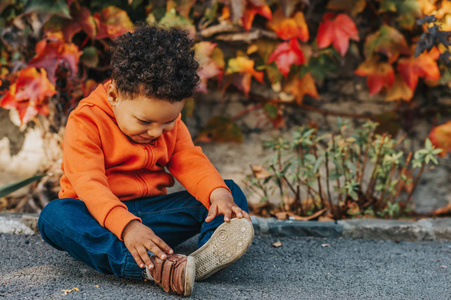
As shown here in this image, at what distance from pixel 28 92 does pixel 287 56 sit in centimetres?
129

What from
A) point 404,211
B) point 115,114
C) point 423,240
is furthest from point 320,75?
point 115,114

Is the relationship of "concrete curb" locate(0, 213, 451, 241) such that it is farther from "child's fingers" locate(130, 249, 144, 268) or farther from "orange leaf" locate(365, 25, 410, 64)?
"orange leaf" locate(365, 25, 410, 64)

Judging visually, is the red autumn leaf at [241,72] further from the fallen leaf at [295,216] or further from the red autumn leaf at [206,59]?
the fallen leaf at [295,216]

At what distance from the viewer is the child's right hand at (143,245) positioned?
139 centimetres

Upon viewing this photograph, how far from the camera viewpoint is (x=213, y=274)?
5.23ft

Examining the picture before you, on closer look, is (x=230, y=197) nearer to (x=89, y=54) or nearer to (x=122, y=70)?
(x=122, y=70)

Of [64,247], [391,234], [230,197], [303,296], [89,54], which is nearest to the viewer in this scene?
[303,296]

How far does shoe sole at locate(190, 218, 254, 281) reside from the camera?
1.47 m

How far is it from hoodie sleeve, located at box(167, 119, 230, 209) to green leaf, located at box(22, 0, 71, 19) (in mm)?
916

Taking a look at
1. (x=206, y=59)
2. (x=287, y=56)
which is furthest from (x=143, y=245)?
(x=287, y=56)

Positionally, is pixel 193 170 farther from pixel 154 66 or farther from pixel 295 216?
pixel 295 216

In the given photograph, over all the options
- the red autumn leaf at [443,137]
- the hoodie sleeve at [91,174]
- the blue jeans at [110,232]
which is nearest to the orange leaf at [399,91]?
the red autumn leaf at [443,137]

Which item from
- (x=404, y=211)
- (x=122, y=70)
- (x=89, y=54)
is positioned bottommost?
(x=404, y=211)

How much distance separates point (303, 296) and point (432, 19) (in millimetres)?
1523
